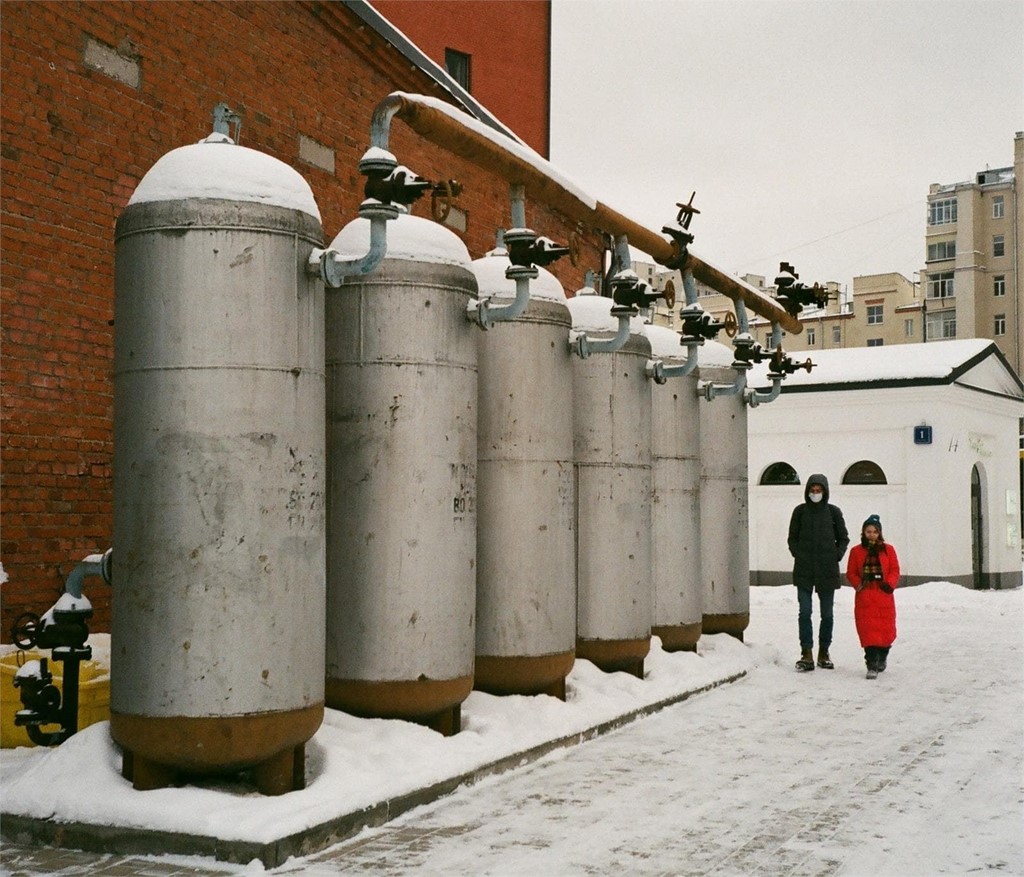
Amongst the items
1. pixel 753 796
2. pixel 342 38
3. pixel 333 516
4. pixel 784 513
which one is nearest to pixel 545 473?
pixel 333 516

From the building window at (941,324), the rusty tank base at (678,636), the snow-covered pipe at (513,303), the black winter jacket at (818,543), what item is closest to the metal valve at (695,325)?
the black winter jacket at (818,543)

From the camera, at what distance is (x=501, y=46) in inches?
804

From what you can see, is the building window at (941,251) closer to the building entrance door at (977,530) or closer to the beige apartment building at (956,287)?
the beige apartment building at (956,287)

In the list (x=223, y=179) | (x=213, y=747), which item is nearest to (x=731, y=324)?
(x=223, y=179)

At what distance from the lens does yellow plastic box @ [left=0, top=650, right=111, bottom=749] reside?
7.23 metres

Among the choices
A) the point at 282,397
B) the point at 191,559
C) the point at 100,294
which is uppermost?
the point at 100,294

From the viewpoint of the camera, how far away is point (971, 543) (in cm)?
2450

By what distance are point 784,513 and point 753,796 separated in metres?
18.8

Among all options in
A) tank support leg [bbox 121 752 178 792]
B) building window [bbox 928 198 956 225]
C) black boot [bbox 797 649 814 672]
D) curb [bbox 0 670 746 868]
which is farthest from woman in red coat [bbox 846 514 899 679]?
building window [bbox 928 198 956 225]

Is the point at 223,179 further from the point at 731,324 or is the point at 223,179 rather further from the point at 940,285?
the point at 940,285

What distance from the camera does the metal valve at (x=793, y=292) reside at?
14.4m

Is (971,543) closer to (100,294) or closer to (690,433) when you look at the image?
(690,433)

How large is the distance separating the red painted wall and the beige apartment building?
1636 inches

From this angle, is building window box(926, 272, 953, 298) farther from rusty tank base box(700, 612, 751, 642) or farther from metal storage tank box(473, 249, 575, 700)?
metal storage tank box(473, 249, 575, 700)
